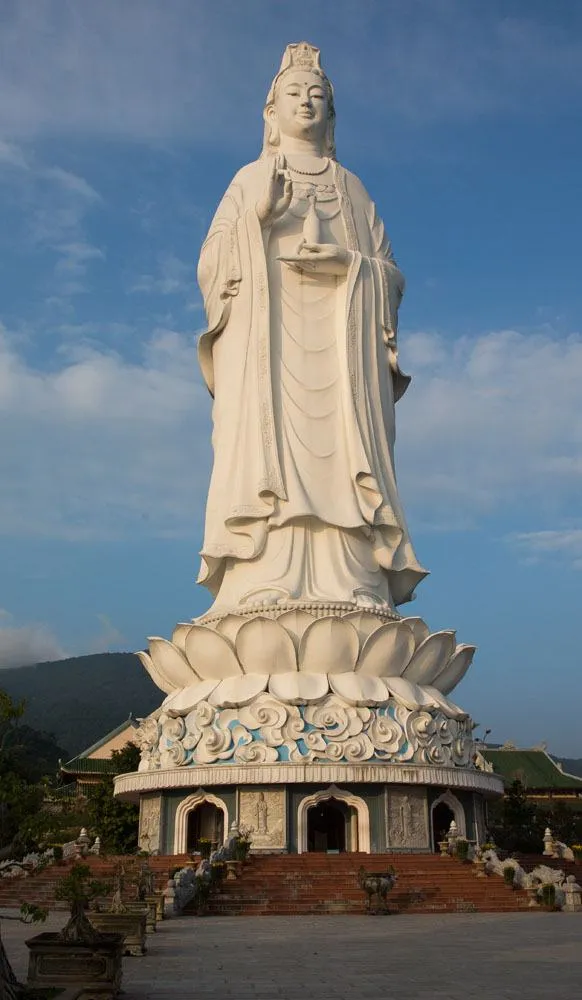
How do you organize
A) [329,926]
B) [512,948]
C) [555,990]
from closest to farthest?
1. [555,990]
2. [512,948]
3. [329,926]

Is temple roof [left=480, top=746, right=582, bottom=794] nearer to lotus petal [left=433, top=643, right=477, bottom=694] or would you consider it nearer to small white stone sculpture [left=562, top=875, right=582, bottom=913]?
lotus petal [left=433, top=643, right=477, bottom=694]

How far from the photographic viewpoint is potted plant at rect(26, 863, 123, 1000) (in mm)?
5570

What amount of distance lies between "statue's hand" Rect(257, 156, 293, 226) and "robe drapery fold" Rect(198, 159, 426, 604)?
1.25ft

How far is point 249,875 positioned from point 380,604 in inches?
229

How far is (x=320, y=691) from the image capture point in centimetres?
1686

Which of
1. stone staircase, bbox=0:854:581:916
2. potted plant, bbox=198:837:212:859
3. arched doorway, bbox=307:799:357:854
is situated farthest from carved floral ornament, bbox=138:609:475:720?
stone staircase, bbox=0:854:581:916

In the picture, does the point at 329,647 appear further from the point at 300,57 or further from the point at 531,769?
the point at 531,769

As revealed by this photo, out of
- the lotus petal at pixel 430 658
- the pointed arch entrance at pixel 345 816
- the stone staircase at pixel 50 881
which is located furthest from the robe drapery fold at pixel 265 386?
the stone staircase at pixel 50 881

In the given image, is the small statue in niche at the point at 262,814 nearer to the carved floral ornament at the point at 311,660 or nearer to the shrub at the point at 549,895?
the carved floral ornament at the point at 311,660

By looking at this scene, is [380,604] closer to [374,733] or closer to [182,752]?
[374,733]

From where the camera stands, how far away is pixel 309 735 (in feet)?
54.0

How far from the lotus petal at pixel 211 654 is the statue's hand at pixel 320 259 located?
7617 millimetres

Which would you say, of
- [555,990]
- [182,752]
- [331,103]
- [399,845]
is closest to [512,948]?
[555,990]

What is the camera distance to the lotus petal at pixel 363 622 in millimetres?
17359
